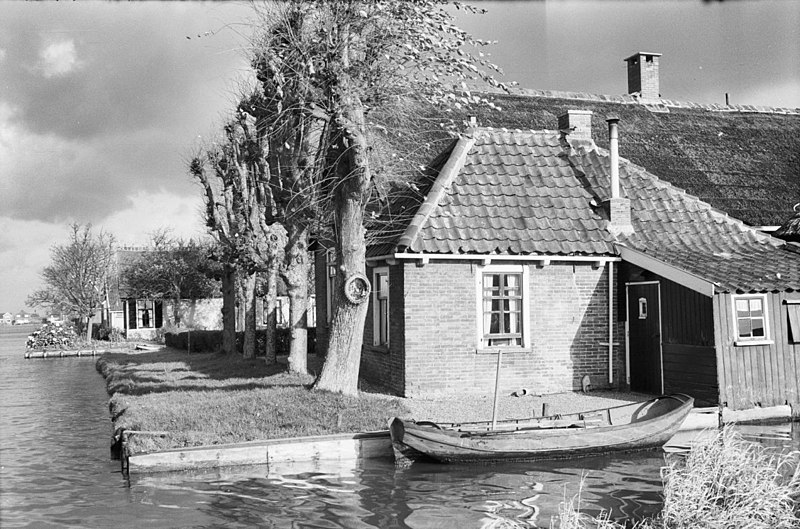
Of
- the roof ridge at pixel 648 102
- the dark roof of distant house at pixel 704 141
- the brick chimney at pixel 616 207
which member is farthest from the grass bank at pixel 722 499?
the roof ridge at pixel 648 102

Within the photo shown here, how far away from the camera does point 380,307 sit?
18812mm

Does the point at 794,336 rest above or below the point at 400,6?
below

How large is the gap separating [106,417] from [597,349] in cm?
1132

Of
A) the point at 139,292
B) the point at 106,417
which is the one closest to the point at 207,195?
the point at 106,417

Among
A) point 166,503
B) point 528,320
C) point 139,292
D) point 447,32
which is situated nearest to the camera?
point 166,503

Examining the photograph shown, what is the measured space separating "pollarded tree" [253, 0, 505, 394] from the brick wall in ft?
5.56

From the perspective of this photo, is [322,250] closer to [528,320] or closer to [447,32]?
[528,320]

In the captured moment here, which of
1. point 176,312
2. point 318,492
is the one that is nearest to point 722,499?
point 318,492

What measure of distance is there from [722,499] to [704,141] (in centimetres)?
1808

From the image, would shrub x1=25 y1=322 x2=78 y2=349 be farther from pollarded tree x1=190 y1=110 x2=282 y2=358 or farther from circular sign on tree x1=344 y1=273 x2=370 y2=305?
circular sign on tree x1=344 y1=273 x2=370 y2=305

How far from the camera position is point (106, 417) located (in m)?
17.8

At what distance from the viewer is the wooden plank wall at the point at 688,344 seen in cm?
1506

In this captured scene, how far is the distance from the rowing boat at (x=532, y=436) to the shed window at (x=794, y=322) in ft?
12.0

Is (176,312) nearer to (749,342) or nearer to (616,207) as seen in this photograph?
(616,207)
